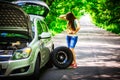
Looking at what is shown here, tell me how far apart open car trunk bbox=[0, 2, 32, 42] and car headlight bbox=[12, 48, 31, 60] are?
549 mm

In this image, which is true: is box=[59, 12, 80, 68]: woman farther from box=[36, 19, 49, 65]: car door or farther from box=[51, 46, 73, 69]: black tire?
box=[36, 19, 49, 65]: car door

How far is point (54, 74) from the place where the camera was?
10.0 metres

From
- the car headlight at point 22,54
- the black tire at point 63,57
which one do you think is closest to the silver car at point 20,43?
the car headlight at point 22,54

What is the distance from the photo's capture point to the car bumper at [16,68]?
7.95 meters

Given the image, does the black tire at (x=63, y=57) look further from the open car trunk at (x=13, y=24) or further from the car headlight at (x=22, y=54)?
the car headlight at (x=22, y=54)

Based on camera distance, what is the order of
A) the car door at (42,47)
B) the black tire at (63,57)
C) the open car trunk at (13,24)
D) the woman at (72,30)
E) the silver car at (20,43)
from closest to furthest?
1. the silver car at (20,43)
2. the open car trunk at (13,24)
3. the car door at (42,47)
4. the black tire at (63,57)
5. the woman at (72,30)

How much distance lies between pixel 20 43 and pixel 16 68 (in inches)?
32.9

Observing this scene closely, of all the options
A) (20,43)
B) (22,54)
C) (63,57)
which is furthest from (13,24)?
(63,57)

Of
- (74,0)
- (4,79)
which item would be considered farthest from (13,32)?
(74,0)

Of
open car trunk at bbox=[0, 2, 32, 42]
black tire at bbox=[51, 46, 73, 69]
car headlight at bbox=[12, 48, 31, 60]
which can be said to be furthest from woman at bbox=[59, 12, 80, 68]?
car headlight at bbox=[12, 48, 31, 60]

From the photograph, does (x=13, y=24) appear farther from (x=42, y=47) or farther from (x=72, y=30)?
(x=72, y=30)

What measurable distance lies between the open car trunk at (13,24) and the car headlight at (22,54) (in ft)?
1.80

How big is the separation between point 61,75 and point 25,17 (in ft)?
7.14

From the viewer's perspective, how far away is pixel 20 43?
8625 millimetres
